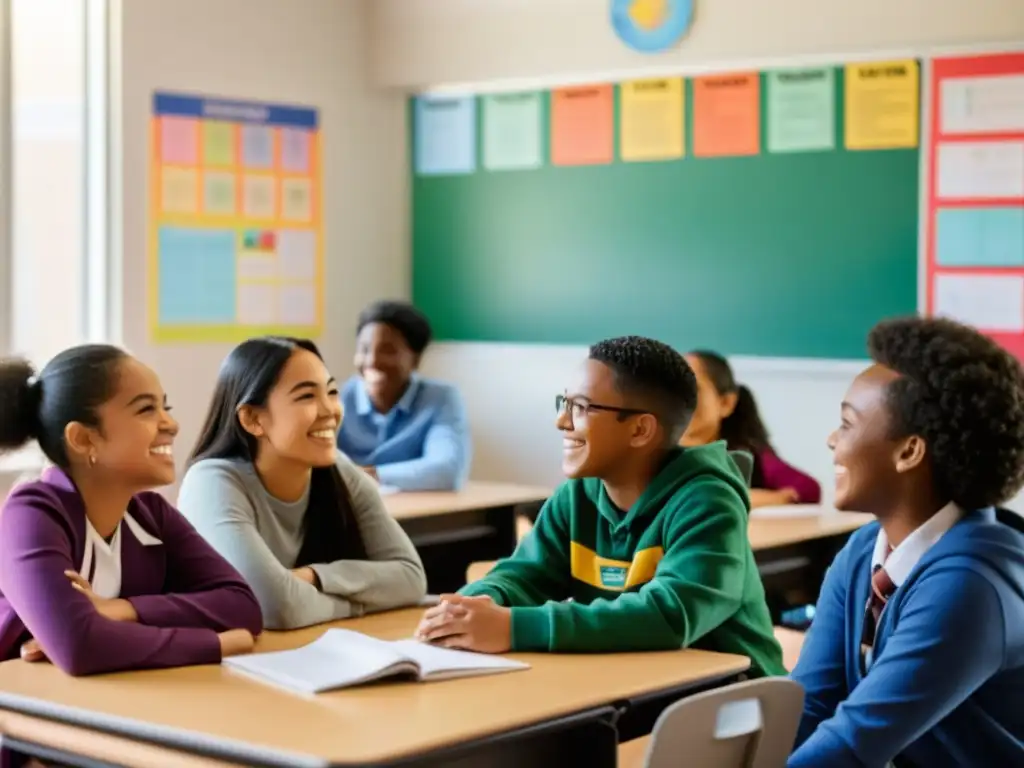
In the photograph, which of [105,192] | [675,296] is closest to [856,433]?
[675,296]

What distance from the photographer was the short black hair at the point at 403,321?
214 inches

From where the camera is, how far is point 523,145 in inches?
251

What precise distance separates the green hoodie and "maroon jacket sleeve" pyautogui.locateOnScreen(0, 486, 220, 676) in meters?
0.53

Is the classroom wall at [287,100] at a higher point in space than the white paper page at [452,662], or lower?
higher

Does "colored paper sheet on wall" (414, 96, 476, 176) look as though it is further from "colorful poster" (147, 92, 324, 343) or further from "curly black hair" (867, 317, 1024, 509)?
"curly black hair" (867, 317, 1024, 509)

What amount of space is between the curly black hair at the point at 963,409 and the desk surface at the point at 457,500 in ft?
7.65

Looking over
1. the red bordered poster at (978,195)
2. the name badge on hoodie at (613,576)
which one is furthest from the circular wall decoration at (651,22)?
the name badge on hoodie at (613,576)

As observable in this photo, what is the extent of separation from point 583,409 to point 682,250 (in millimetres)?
3296

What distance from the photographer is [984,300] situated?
5.21 metres

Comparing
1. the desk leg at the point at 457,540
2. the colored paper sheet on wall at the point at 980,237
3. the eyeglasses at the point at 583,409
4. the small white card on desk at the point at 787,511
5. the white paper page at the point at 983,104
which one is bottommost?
the desk leg at the point at 457,540

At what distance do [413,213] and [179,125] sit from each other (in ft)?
3.95

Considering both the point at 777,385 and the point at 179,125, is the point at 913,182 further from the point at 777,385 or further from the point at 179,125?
the point at 179,125

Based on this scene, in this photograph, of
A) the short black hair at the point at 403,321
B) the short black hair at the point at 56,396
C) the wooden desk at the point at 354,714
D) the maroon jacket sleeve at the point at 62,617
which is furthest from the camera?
the short black hair at the point at 403,321

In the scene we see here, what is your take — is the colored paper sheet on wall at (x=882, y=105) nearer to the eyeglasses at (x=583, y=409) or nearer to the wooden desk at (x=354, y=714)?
the eyeglasses at (x=583, y=409)
